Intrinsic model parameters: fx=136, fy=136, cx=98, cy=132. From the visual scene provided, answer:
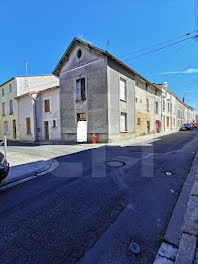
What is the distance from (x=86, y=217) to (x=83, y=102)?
12.0 meters

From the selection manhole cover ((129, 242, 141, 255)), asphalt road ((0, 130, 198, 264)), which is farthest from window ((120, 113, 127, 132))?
manhole cover ((129, 242, 141, 255))

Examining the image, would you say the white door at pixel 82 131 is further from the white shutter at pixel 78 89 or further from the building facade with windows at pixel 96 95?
the white shutter at pixel 78 89

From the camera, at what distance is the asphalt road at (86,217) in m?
1.72

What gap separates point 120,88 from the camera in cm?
1401

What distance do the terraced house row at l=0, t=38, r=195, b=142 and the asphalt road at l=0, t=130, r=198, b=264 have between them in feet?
27.5

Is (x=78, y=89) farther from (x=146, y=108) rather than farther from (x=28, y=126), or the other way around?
(x=146, y=108)

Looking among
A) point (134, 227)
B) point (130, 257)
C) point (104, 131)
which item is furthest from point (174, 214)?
point (104, 131)

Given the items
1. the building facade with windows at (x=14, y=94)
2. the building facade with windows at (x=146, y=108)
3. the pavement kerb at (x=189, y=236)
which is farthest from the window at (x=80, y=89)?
the pavement kerb at (x=189, y=236)

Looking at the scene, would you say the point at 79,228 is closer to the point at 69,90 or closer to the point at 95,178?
the point at 95,178

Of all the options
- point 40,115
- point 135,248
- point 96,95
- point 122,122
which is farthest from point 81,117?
point 135,248

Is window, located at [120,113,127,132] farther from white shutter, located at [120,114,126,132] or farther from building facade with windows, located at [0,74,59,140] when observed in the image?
building facade with windows, located at [0,74,59,140]

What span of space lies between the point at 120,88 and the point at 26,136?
13623 millimetres

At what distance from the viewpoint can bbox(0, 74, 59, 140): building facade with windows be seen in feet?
63.8

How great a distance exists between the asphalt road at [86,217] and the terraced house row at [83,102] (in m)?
8.39
